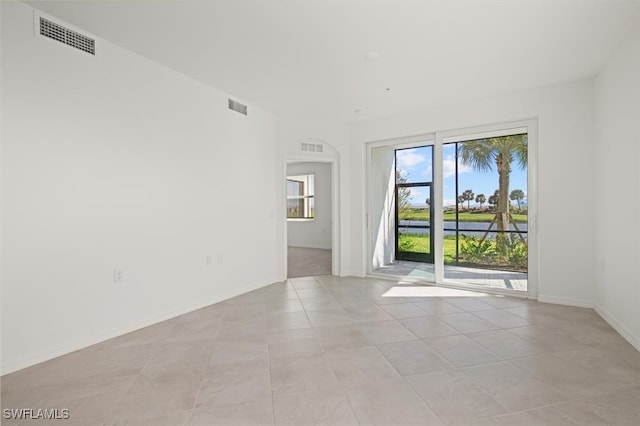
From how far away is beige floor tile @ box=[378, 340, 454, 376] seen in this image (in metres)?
→ 2.39

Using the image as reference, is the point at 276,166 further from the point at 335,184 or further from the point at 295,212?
the point at 295,212

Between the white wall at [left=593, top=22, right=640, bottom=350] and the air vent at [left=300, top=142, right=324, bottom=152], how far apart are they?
379 centimetres

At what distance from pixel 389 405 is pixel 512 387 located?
2.91 ft

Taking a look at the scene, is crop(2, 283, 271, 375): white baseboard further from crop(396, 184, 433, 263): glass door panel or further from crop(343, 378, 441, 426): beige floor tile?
crop(396, 184, 433, 263): glass door panel

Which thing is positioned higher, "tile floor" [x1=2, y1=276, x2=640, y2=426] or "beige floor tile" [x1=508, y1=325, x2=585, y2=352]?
"beige floor tile" [x1=508, y1=325, x2=585, y2=352]

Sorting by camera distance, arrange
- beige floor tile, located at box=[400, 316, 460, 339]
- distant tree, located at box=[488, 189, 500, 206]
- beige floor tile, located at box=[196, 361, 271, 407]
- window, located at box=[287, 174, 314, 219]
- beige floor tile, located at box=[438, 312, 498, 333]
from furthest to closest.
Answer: window, located at box=[287, 174, 314, 219] → distant tree, located at box=[488, 189, 500, 206] → beige floor tile, located at box=[438, 312, 498, 333] → beige floor tile, located at box=[400, 316, 460, 339] → beige floor tile, located at box=[196, 361, 271, 407]

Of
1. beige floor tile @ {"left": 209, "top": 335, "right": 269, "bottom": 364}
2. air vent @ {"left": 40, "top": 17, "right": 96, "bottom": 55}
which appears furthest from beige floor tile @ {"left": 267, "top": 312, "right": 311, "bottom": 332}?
air vent @ {"left": 40, "top": 17, "right": 96, "bottom": 55}

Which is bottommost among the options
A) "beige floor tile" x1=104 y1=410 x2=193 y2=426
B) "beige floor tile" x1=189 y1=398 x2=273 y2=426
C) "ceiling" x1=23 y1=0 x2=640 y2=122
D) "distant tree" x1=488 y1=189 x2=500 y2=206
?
"beige floor tile" x1=189 y1=398 x2=273 y2=426

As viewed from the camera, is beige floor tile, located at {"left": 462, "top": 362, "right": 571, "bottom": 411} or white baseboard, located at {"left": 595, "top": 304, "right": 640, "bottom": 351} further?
white baseboard, located at {"left": 595, "top": 304, "right": 640, "bottom": 351}

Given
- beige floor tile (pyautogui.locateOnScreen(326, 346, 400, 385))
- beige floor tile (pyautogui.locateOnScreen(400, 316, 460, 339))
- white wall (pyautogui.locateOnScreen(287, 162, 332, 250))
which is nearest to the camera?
beige floor tile (pyautogui.locateOnScreen(326, 346, 400, 385))

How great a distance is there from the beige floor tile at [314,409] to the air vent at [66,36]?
132 inches

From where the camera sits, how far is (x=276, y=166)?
532 centimetres

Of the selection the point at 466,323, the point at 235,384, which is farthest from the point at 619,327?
the point at 235,384

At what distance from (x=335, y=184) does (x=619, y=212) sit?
379 centimetres
